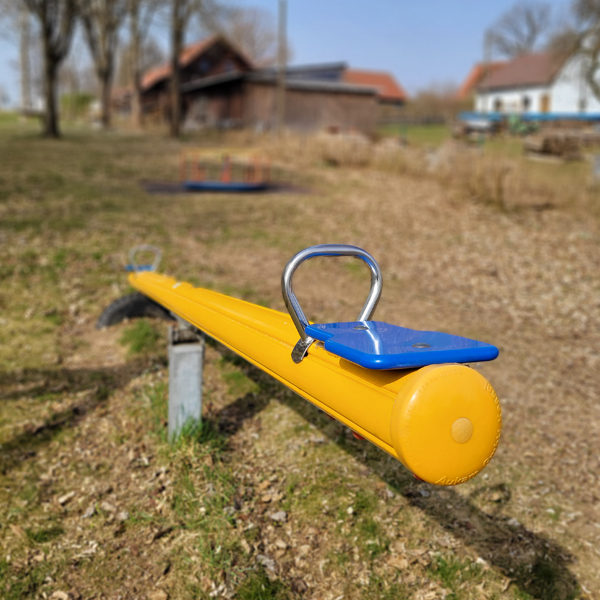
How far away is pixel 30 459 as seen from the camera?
138 inches

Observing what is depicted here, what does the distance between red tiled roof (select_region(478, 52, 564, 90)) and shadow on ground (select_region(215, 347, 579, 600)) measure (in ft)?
169

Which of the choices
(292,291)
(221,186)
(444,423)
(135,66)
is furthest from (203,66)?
(444,423)

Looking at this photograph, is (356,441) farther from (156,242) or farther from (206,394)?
(156,242)

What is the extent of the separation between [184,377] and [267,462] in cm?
70

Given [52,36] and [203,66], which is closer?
[52,36]

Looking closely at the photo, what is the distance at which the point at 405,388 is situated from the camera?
161 centimetres

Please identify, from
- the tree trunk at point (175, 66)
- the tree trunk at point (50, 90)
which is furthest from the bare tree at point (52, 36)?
the tree trunk at point (175, 66)

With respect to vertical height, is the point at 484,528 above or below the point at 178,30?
below

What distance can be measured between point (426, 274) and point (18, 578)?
572 cm

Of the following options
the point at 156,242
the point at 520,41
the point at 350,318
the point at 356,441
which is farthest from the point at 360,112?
the point at 520,41

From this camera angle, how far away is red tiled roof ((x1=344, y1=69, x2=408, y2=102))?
68.6 metres

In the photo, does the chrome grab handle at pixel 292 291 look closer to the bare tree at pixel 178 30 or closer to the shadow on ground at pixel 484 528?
the shadow on ground at pixel 484 528

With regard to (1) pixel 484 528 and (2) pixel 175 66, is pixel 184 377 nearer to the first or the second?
(1) pixel 484 528

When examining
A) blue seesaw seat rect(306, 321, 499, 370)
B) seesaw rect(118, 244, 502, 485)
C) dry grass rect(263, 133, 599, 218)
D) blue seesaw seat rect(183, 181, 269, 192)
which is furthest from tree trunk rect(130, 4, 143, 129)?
blue seesaw seat rect(306, 321, 499, 370)
